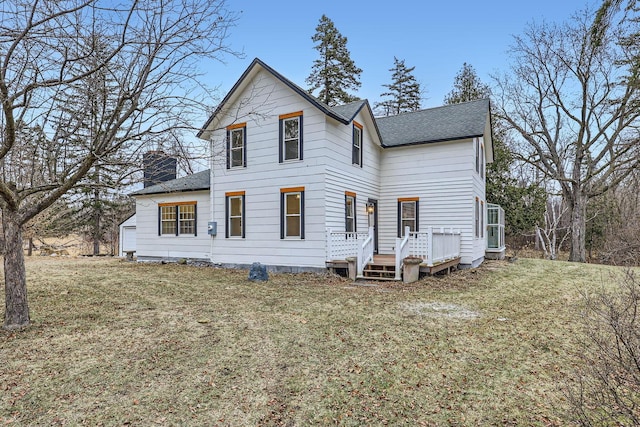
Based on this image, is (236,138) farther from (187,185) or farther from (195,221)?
(195,221)

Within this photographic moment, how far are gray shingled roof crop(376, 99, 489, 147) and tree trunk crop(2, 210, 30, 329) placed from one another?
39.1 ft

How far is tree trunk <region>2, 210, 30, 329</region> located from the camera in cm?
537

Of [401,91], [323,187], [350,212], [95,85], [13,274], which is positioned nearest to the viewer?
[95,85]

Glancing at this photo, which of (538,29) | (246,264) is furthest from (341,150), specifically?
(538,29)

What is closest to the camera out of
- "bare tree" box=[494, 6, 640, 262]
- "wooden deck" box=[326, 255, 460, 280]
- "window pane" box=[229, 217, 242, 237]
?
"wooden deck" box=[326, 255, 460, 280]

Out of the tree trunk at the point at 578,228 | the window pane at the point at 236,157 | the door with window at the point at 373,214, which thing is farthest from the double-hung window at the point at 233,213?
the tree trunk at the point at 578,228

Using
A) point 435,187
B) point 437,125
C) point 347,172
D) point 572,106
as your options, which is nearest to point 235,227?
point 347,172

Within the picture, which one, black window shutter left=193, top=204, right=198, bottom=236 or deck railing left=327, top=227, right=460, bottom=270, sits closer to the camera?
deck railing left=327, top=227, right=460, bottom=270

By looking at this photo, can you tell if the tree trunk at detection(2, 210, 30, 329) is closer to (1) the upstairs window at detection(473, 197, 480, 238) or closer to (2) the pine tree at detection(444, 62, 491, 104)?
(1) the upstairs window at detection(473, 197, 480, 238)

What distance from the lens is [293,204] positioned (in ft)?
39.3

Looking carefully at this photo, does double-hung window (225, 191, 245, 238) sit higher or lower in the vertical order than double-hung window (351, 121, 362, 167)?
lower

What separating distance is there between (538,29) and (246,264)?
64.4 feet

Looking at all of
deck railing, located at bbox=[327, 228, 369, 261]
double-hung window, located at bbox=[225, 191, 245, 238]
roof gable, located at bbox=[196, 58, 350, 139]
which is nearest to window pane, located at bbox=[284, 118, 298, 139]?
roof gable, located at bbox=[196, 58, 350, 139]

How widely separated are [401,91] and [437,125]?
21194mm
